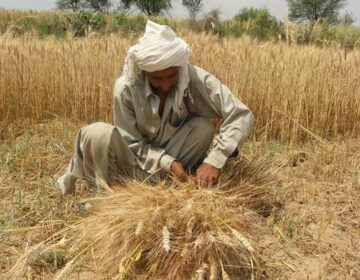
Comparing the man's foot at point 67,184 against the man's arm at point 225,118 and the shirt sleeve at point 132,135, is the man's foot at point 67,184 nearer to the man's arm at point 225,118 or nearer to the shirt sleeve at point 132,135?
the shirt sleeve at point 132,135

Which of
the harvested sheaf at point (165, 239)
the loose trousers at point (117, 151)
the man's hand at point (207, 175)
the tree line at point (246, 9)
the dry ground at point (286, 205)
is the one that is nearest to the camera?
the harvested sheaf at point (165, 239)

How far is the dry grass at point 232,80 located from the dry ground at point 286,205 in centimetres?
28

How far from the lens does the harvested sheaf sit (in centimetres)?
187

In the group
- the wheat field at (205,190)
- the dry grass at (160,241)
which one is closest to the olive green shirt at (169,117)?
the wheat field at (205,190)

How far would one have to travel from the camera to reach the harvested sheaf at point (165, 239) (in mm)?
1871

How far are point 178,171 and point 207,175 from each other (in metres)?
0.16

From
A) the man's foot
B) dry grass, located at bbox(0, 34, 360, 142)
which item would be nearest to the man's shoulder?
the man's foot

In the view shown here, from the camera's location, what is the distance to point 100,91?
4734 mm

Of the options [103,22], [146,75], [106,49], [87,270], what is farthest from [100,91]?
[103,22]

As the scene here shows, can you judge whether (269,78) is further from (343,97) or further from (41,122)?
(41,122)

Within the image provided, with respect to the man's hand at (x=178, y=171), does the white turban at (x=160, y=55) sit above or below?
above

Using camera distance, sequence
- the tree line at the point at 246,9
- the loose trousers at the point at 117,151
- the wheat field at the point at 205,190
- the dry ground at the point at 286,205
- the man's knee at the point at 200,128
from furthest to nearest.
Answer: the tree line at the point at 246,9, the man's knee at the point at 200,128, the loose trousers at the point at 117,151, the dry ground at the point at 286,205, the wheat field at the point at 205,190

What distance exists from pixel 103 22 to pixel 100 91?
14.7m

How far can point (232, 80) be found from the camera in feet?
14.7
